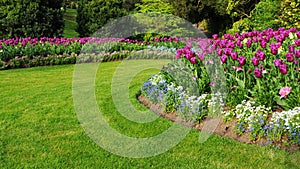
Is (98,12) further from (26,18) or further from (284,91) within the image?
(284,91)

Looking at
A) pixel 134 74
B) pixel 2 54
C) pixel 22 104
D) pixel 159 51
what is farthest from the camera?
pixel 159 51

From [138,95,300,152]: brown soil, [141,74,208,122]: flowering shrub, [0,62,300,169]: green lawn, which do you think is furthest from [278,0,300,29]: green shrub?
[138,95,300,152]: brown soil

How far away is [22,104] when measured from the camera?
6.42m

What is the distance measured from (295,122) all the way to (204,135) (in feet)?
3.86

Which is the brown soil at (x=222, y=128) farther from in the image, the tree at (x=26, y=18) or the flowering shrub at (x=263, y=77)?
the tree at (x=26, y=18)

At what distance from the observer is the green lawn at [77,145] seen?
413 cm

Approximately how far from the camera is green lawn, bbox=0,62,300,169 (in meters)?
4.13

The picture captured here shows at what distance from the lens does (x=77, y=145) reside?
15.3 feet

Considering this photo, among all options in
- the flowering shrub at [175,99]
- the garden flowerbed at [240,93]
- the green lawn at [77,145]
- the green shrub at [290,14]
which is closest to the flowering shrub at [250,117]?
the garden flowerbed at [240,93]

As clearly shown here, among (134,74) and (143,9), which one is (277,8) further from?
(134,74)

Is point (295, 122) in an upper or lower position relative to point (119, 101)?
upper

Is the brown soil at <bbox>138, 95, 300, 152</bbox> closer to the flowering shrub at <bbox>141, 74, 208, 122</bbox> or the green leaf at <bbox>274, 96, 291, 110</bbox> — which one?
the flowering shrub at <bbox>141, 74, 208, 122</bbox>

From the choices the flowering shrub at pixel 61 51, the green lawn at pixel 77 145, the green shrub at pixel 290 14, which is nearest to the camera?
the green lawn at pixel 77 145

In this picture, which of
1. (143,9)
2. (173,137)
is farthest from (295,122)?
(143,9)
